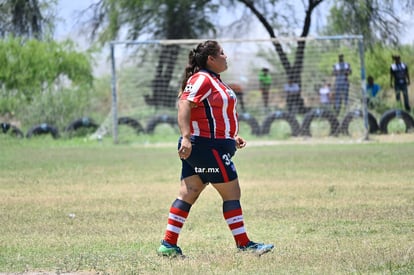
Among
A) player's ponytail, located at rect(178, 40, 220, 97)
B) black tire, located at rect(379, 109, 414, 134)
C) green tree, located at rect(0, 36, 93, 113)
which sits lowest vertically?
black tire, located at rect(379, 109, 414, 134)

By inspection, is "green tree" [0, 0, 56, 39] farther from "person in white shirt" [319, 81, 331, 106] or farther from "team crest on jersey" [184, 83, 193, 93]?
"team crest on jersey" [184, 83, 193, 93]

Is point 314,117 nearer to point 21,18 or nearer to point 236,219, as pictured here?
point 21,18

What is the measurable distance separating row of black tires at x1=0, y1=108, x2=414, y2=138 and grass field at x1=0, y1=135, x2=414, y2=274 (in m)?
6.01

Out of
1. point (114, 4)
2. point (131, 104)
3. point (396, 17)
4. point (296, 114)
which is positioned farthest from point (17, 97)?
point (396, 17)

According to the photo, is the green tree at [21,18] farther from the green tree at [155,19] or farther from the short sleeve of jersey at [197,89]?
the short sleeve of jersey at [197,89]

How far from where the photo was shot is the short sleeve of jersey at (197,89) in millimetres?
7691

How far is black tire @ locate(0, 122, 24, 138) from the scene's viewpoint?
2717 centimetres

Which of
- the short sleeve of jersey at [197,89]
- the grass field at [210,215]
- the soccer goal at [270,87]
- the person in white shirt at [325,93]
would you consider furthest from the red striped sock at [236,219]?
the person in white shirt at [325,93]

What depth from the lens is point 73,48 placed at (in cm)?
3312

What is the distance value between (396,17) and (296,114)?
5.76 metres

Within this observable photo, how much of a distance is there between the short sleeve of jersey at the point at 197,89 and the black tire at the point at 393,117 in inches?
768

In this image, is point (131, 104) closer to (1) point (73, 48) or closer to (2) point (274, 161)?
(1) point (73, 48)

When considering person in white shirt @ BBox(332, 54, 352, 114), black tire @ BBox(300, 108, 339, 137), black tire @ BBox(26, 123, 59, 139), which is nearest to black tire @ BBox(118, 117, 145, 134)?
black tire @ BBox(26, 123, 59, 139)

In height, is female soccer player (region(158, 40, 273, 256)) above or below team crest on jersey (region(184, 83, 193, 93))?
below
